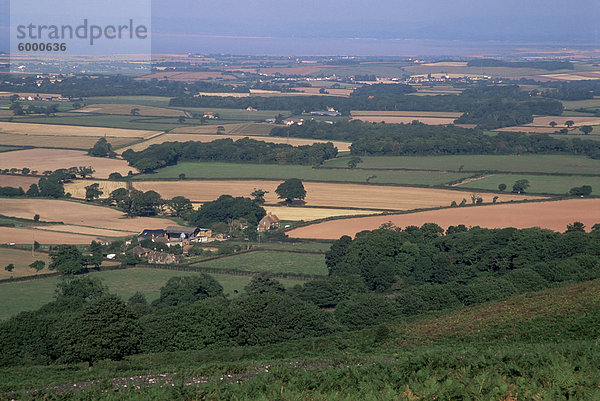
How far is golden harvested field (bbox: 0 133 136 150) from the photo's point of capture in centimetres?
10056

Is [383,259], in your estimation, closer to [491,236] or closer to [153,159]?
[491,236]

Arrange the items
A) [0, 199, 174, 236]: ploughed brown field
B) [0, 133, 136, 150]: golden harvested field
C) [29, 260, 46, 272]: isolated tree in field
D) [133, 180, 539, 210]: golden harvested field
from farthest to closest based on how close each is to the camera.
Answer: [0, 133, 136, 150]: golden harvested field
[133, 180, 539, 210]: golden harvested field
[0, 199, 174, 236]: ploughed brown field
[29, 260, 46, 272]: isolated tree in field

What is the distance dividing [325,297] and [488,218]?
74.3ft

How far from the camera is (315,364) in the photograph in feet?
74.3

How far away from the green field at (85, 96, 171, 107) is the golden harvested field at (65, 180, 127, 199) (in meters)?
74.8

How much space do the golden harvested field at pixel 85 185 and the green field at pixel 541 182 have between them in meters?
32.2

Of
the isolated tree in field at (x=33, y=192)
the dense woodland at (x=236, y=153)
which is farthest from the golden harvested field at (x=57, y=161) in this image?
the isolated tree in field at (x=33, y=192)

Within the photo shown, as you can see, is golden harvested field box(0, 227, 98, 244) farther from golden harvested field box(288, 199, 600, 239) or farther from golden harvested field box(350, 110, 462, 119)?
golden harvested field box(350, 110, 462, 119)

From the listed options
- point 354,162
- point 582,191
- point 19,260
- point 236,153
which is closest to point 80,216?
point 19,260

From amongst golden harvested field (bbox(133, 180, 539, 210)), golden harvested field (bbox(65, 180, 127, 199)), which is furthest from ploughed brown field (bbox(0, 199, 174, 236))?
golden harvested field (bbox(133, 180, 539, 210))

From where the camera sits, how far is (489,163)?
88688 mm

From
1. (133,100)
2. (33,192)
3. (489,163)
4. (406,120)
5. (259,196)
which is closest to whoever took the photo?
(259,196)

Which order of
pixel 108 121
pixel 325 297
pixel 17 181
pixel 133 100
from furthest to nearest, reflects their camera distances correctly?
pixel 133 100 < pixel 108 121 < pixel 17 181 < pixel 325 297

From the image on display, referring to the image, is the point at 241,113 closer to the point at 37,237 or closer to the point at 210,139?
the point at 210,139
